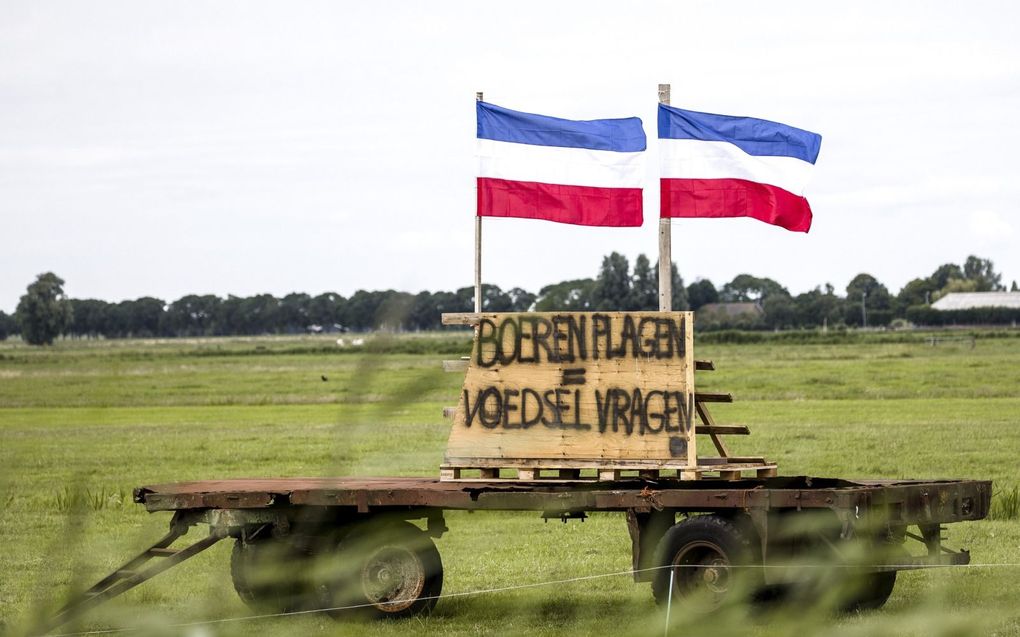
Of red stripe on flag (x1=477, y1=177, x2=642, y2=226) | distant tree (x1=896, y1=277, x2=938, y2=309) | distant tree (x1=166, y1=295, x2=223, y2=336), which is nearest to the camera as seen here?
distant tree (x1=166, y1=295, x2=223, y2=336)

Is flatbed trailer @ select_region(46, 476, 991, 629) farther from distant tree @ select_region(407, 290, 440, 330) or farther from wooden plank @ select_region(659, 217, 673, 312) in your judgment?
distant tree @ select_region(407, 290, 440, 330)

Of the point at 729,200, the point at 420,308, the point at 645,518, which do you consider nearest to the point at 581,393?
the point at 645,518

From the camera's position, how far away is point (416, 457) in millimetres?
1604

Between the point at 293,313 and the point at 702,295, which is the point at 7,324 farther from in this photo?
the point at 702,295

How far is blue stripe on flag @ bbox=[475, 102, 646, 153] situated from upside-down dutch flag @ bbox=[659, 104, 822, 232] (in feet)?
0.87

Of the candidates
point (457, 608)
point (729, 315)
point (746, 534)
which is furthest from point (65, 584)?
point (729, 315)

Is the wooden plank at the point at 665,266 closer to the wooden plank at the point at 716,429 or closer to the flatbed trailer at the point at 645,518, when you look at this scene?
the wooden plank at the point at 716,429

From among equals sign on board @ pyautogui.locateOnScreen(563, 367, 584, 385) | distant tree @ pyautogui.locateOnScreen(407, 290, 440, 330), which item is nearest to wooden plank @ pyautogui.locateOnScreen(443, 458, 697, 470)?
equals sign on board @ pyautogui.locateOnScreen(563, 367, 584, 385)

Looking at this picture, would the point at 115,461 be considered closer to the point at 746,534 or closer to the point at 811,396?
the point at 746,534

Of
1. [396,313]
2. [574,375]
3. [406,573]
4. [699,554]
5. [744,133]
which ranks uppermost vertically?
[744,133]

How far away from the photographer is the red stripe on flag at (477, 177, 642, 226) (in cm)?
984

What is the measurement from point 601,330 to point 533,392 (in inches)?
24.3

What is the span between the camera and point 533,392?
904cm

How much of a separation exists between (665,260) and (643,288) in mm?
76169
